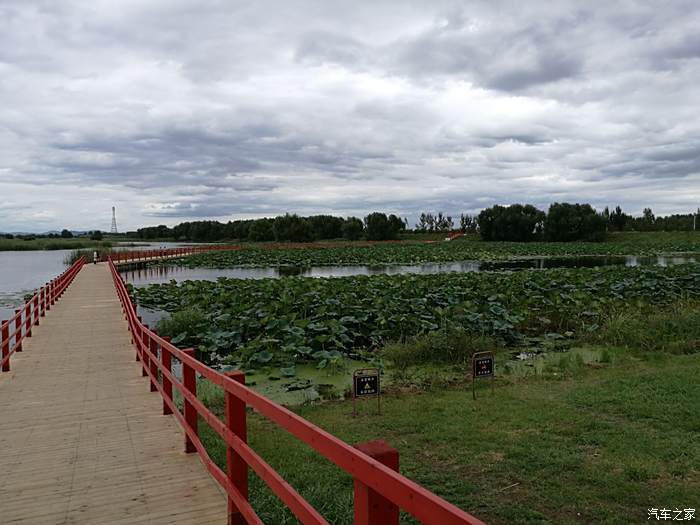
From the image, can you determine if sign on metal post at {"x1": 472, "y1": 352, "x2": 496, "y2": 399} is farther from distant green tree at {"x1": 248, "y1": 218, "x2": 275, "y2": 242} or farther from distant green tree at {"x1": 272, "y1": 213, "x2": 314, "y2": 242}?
distant green tree at {"x1": 248, "y1": 218, "x2": 275, "y2": 242}

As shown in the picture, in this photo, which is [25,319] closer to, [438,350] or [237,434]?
[438,350]

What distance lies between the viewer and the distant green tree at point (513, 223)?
9525 centimetres

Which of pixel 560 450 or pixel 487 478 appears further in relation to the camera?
pixel 560 450

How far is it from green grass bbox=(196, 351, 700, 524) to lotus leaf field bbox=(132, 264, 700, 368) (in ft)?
11.1

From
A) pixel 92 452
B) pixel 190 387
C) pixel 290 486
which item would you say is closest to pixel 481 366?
pixel 190 387

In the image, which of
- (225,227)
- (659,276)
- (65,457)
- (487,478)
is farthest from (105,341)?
(225,227)

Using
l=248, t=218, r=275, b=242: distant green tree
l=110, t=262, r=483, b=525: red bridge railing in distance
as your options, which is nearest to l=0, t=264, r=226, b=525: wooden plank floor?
l=110, t=262, r=483, b=525: red bridge railing in distance

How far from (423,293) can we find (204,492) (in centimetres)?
1389

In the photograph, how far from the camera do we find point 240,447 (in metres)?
3.40

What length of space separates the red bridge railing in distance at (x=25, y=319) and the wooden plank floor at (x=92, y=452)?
0.39 m

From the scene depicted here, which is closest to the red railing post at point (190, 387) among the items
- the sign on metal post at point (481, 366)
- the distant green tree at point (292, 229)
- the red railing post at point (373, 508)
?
the red railing post at point (373, 508)

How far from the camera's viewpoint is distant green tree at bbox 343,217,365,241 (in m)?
112

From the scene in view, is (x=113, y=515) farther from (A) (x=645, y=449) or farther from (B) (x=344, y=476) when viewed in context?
(A) (x=645, y=449)

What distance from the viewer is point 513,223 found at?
9562 cm
